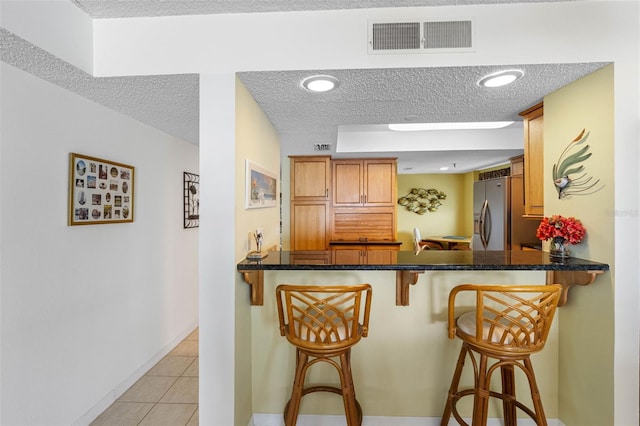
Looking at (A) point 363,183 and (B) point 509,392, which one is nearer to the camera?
(B) point 509,392

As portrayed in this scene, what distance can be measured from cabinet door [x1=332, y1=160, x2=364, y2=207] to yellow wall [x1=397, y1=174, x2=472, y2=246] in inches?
103

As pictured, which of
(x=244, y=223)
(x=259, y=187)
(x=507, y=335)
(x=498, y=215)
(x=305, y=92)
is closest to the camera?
(x=507, y=335)

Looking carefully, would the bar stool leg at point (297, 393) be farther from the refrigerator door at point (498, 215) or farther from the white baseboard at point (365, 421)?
the refrigerator door at point (498, 215)

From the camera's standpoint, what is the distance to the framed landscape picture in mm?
1838

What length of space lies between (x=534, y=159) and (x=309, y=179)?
2661mm

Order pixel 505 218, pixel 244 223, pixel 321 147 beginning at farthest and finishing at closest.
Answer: pixel 505 218 < pixel 321 147 < pixel 244 223

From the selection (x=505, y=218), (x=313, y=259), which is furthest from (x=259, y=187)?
(x=505, y=218)

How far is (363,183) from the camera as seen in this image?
4.35 meters

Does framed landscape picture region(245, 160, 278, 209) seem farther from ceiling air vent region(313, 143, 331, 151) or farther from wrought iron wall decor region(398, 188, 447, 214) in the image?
wrought iron wall decor region(398, 188, 447, 214)

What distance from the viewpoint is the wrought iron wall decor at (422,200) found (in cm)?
650

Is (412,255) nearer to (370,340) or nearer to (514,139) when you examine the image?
(370,340)

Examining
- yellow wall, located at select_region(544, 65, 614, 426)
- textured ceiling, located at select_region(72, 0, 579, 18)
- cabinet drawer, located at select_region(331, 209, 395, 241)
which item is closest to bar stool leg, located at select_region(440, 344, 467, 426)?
yellow wall, located at select_region(544, 65, 614, 426)

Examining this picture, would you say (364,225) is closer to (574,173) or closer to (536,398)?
(574,173)

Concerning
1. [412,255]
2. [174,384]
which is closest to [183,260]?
[174,384]
